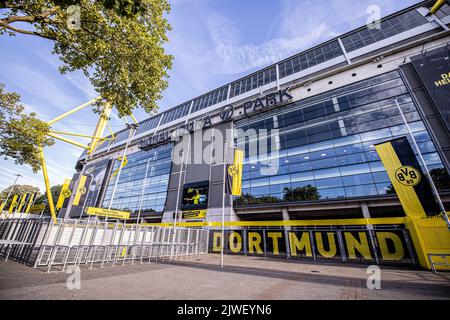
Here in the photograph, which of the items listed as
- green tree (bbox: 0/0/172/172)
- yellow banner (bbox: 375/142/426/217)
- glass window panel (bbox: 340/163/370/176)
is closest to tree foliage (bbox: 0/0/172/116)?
green tree (bbox: 0/0/172/172)

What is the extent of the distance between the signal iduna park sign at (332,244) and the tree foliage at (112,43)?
55.1ft

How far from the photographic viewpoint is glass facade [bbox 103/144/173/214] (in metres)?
32.1

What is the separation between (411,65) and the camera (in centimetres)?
1844

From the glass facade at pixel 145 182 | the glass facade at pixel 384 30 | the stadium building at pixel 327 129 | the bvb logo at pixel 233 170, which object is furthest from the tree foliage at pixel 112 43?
the glass facade at pixel 384 30

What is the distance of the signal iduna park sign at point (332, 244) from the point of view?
13.3 metres

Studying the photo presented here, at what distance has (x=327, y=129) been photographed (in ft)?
70.1

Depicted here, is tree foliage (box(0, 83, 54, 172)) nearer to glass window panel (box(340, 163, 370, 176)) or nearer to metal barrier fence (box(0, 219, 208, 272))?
metal barrier fence (box(0, 219, 208, 272))

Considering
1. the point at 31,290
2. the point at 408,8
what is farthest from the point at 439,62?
the point at 31,290

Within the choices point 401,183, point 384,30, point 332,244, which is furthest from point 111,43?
point 384,30

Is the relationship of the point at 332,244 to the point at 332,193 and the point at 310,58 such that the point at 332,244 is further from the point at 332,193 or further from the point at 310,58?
the point at 310,58

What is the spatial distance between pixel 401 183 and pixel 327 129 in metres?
11.8

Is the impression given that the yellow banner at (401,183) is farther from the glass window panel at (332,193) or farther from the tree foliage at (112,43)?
the tree foliage at (112,43)

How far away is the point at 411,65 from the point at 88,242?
107ft
